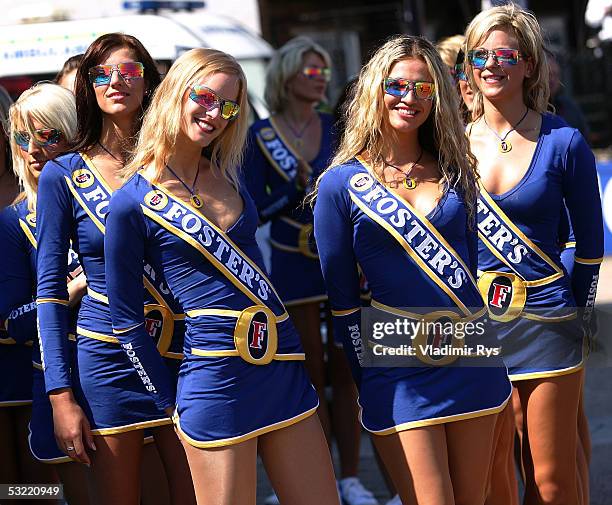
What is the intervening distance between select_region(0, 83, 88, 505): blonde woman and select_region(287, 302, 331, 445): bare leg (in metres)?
1.41

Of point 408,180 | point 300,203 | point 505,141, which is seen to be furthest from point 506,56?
point 300,203

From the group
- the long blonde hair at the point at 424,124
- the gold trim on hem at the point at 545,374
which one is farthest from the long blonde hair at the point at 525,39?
the gold trim on hem at the point at 545,374

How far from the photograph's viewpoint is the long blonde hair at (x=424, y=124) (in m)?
3.49

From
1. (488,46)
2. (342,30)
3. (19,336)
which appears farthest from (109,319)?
(342,30)

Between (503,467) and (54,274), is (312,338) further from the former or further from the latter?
(54,274)

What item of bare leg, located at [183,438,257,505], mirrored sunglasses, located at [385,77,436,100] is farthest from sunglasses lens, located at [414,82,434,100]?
bare leg, located at [183,438,257,505]

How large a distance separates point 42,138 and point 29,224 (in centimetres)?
30

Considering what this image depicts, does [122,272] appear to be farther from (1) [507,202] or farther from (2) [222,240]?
(1) [507,202]

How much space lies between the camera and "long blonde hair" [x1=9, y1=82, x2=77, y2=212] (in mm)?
3906

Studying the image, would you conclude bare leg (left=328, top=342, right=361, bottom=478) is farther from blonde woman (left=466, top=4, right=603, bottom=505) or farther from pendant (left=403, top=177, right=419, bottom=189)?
pendant (left=403, top=177, right=419, bottom=189)

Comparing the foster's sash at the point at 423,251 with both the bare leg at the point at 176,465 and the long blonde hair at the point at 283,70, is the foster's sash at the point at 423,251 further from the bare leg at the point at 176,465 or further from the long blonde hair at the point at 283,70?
the long blonde hair at the point at 283,70

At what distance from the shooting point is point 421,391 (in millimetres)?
3277

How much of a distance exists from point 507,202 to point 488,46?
586 millimetres

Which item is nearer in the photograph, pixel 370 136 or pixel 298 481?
pixel 298 481
